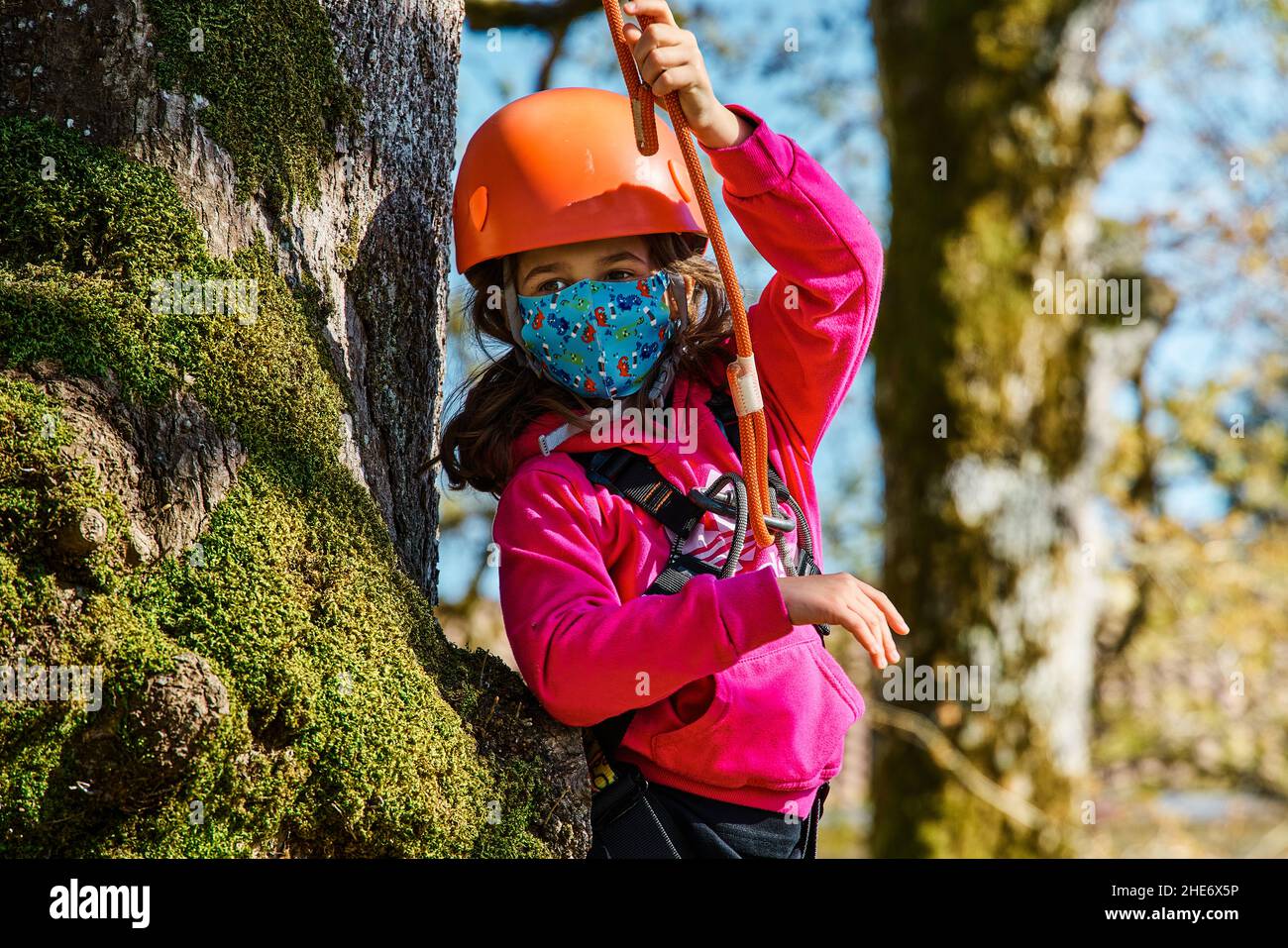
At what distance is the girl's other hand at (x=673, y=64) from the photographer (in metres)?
2.30

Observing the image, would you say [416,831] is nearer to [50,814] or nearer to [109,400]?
[50,814]

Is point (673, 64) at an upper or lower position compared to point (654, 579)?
upper

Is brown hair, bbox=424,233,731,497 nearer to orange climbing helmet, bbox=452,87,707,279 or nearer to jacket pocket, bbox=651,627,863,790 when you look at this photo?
orange climbing helmet, bbox=452,87,707,279

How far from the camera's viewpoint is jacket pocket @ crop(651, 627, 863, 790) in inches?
95.7

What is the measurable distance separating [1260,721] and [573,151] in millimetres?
9312

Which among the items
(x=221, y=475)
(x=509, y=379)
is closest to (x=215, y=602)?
(x=221, y=475)

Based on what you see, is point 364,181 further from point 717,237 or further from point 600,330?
point 717,237

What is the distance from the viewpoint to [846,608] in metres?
A: 2.22

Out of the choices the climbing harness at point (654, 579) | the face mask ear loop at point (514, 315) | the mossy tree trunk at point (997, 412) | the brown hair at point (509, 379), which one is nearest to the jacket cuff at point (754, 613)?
the climbing harness at point (654, 579)

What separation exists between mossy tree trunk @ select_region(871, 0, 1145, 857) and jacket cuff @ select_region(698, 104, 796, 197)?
3988 mm

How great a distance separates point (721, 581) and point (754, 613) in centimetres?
10

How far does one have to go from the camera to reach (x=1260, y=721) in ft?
33.1

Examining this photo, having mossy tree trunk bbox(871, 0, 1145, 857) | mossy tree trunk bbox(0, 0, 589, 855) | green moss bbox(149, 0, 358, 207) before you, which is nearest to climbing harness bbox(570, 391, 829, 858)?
mossy tree trunk bbox(0, 0, 589, 855)
